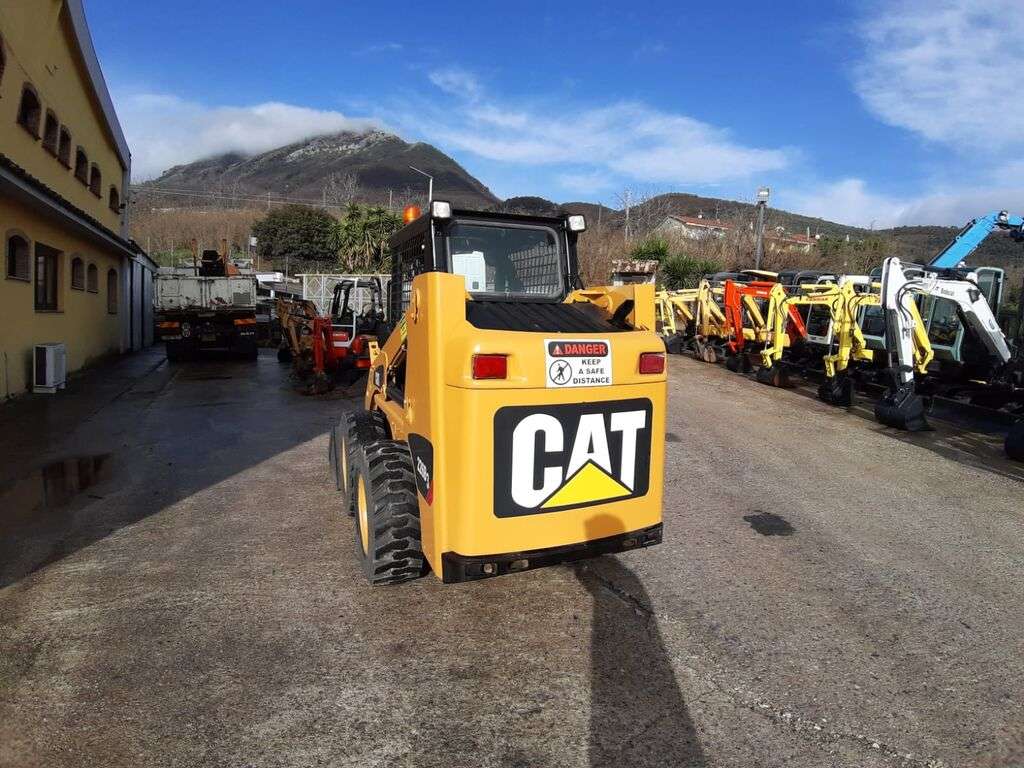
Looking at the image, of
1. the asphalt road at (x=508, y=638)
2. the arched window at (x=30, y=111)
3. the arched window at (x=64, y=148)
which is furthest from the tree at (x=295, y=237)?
the asphalt road at (x=508, y=638)

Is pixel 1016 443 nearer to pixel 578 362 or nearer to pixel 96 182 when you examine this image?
pixel 578 362

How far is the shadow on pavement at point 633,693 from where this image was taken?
2.52m

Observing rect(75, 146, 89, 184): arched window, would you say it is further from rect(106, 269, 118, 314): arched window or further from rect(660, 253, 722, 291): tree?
rect(660, 253, 722, 291): tree

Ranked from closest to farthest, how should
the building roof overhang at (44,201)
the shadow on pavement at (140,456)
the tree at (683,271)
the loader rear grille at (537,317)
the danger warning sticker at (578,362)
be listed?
the danger warning sticker at (578,362), the loader rear grille at (537,317), the shadow on pavement at (140,456), the building roof overhang at (44,201), the tree at (683,271)

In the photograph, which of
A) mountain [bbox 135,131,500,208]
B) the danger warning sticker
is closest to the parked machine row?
the danger warning sticker

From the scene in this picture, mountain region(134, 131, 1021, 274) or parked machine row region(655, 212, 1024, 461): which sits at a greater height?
mountain region(134, 131, 1021, 274)

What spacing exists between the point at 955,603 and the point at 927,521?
5.78 ft

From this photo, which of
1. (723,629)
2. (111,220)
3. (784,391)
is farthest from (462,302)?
(111,220)

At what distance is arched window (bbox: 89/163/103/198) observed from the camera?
627 inches

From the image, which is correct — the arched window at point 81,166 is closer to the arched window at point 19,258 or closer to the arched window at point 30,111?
the arched window at point 30,111

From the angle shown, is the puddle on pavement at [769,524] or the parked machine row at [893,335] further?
the parked machine row at [893,335]

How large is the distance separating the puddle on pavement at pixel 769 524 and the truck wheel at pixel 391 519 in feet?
9.51

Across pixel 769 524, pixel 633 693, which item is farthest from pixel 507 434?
pixel 769 524

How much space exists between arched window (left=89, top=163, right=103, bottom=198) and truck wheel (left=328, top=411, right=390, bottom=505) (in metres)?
14.7
